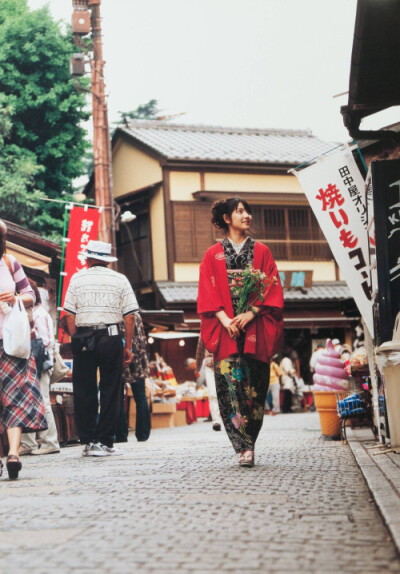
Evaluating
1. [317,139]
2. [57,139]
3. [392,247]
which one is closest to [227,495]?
[392,247]

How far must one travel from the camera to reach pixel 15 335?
284 inches

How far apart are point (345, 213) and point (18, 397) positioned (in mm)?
3955

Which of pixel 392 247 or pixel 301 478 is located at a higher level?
pixel 392 247

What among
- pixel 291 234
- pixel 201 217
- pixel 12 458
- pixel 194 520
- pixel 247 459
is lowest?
pixel 194 520

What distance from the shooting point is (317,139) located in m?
36.6

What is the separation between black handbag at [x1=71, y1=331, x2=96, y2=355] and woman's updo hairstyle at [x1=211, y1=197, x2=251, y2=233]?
1938 mm

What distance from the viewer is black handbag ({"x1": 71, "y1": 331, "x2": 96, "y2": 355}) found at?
9.12 m

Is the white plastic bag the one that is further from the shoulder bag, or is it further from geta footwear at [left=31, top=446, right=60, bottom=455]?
the shoulder bag

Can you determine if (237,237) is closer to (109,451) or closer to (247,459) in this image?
(247,459)

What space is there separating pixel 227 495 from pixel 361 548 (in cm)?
174

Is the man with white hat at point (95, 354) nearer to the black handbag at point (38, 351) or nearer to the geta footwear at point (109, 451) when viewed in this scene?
the geta footwear at point (109, 451)

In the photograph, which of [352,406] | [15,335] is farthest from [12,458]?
[352,406]

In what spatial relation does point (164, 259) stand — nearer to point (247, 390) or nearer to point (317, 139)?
point (317, 139)

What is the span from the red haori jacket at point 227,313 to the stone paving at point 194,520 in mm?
908
